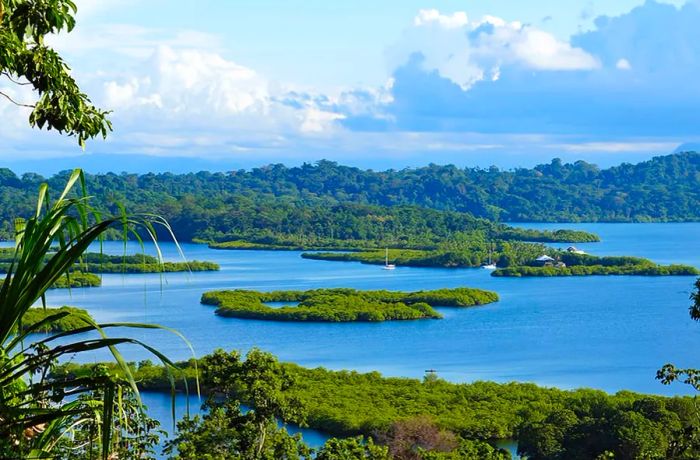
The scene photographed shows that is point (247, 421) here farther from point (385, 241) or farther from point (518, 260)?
point (385, 241)

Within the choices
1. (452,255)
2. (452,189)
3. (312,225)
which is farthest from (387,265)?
(452,189)

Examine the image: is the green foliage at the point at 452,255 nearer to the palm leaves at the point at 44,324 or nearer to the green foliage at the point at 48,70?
the green foliage at the point at 48,70

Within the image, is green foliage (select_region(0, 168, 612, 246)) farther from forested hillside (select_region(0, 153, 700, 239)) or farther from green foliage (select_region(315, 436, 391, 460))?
green foliage (select_region(315, 436, 391, 460))

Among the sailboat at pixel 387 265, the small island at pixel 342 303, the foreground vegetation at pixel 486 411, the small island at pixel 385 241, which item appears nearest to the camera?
the foreground vegetation at pixel 486 411

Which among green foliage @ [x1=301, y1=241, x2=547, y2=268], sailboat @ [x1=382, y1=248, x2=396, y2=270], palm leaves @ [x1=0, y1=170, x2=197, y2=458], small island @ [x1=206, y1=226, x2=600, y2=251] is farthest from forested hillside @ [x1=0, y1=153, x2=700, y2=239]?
palm leaves @ [x1=0, y1=170, x2=197, y2=458]

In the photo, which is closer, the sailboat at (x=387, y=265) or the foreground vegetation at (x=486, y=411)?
the foreground vegetation at (x=486, y=411)

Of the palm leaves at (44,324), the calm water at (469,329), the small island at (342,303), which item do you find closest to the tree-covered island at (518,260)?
the calm water at (469,329)
